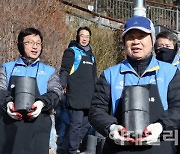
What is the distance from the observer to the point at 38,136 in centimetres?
437

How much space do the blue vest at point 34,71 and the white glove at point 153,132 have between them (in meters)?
1.59

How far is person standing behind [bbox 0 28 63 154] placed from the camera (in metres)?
4.20

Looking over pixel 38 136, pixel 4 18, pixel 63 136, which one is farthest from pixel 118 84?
pixel 4 18

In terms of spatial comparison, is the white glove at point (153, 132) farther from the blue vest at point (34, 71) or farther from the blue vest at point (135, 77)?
the blue vest at point (34, 71)

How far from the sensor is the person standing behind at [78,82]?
7.24 meters

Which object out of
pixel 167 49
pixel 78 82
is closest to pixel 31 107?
pixel 167 49

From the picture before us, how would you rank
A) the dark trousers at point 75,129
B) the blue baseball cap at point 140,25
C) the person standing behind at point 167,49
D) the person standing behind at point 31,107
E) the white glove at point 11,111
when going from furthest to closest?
1. the dark trousers at point 75,129
2. the person standing behind at point 167,49
3. the person standing behind at point 31,107
4. the white glove at point 11,111
5. the blue baseball cap at point 140,25

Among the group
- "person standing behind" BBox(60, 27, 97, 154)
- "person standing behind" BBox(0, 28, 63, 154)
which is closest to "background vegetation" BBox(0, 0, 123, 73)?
"person standing behind" BBox(60, 27, 97, 154)

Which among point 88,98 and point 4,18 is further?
point 4,18

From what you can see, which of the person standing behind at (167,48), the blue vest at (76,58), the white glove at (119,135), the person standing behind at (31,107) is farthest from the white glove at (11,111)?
the blue vest at (76,58)

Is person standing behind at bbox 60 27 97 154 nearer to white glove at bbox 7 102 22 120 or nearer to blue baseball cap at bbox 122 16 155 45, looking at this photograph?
white glove at bbox 7 102 22 120

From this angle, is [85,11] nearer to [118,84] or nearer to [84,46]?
[84,46]

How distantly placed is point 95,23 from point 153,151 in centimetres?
1258

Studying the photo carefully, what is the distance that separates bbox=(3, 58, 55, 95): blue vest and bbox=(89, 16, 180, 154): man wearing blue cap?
1148 mm
